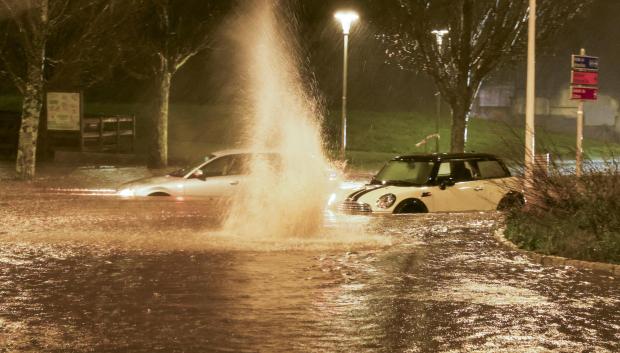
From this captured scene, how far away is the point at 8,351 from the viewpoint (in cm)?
793

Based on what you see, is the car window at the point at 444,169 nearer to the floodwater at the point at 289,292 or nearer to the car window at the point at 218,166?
the floodwater at the point at 289,292

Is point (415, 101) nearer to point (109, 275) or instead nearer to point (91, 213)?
point (91, 213)

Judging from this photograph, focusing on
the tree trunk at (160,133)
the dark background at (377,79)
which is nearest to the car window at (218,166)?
the tree trunk at (160,133)

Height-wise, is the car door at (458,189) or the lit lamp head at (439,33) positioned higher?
the lit lamp head at (439,33)

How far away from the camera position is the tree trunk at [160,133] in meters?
32.2

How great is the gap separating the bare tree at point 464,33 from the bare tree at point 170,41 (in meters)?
6.13

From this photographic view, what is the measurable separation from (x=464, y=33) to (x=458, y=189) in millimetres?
12566

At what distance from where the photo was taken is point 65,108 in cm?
2888

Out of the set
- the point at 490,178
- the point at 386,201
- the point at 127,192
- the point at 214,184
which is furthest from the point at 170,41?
the point at 490,178

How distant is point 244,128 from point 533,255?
37.2 m

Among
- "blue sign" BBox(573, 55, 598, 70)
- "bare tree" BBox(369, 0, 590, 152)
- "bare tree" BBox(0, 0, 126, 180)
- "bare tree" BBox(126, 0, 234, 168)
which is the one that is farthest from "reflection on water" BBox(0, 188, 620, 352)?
"bare tree" BBox(126, 0, 234, 168)

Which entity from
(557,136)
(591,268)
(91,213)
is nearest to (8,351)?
(591,268)

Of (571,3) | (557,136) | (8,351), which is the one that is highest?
(571,3)

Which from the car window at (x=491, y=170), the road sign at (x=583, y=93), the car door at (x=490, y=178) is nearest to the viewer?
the car door at (x=490, y=178)
